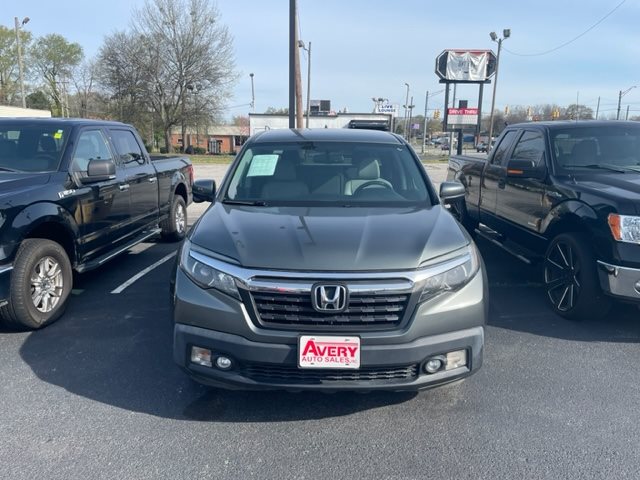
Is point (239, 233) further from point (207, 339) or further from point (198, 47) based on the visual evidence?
point (198, 47)

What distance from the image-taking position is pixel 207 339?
2840 mm

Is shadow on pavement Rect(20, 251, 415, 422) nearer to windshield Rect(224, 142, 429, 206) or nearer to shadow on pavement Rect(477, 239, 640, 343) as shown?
windshield Rect(224, 142, 429, 206)

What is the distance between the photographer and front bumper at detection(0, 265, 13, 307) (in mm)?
4031

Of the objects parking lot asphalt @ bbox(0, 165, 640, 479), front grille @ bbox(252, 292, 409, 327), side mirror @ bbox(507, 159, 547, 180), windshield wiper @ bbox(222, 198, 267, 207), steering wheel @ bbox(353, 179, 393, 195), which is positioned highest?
side mirror @ bbox(507, 159, 547, 180)

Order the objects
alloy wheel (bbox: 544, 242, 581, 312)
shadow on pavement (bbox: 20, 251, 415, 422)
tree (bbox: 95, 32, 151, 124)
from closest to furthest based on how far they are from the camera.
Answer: shadow on pavement (bbox: 20, 251, 415, 422)
alloy wheel (bbox: 544, 242, 581, 312)
tree (bbox: 95, 32, 151, 124)

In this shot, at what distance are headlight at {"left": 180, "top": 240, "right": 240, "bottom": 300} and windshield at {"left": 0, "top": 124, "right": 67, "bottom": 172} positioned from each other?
274 cm

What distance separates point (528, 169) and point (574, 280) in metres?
1.37

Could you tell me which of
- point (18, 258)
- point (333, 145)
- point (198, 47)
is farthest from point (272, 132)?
point (198, 47)

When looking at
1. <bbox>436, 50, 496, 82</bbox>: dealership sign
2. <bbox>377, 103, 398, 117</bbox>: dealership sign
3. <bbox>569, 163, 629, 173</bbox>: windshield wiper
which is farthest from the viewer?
<bbox>377, 103, 398, 117</bbox>: dealership sign

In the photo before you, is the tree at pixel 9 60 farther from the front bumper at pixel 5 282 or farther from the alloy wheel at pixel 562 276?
the alloy wheel at pixel 562 276

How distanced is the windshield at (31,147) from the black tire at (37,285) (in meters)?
0.97

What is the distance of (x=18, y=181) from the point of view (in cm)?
441

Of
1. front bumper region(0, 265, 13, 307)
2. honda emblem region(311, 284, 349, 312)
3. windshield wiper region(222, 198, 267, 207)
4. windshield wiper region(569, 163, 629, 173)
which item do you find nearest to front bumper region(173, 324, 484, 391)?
honda emblem region(311, 284, 349, 312)

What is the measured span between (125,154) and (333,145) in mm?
3293
